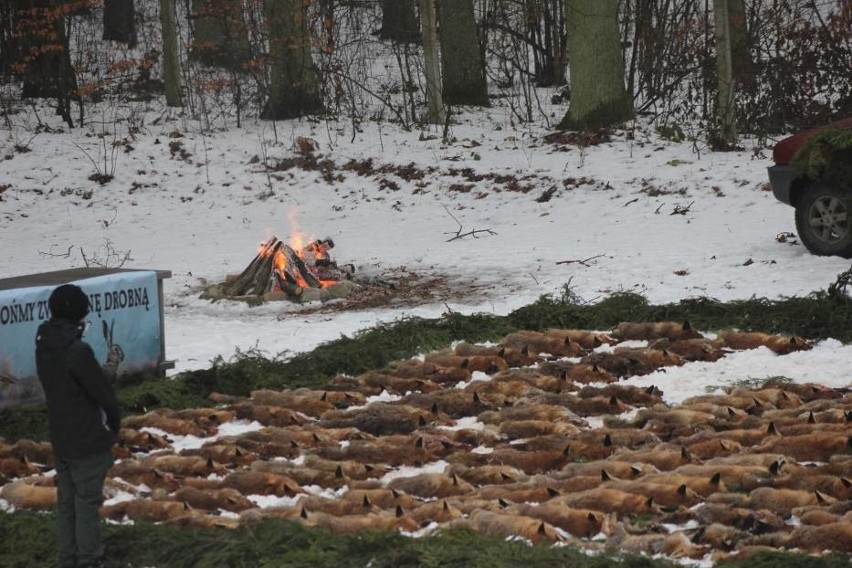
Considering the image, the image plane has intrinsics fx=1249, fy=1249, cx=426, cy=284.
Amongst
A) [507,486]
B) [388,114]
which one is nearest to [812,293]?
[507,486]

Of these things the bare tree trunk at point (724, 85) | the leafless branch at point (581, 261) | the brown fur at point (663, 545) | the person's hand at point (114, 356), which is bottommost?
the brown fur at point (663, 545)

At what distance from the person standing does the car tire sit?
30.6 ft

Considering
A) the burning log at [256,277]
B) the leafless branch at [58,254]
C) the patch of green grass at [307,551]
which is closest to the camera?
the patch of green grass at [307,551]

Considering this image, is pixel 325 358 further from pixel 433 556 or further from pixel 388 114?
pixel 388 114

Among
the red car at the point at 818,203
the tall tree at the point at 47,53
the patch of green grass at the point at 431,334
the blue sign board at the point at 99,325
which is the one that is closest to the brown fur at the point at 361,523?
the patch of green grass at the point at 431,334

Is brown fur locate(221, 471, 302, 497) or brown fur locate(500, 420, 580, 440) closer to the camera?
brown fur locate(221, 471, 302, 497)

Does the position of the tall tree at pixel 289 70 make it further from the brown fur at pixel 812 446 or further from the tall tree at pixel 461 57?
the brown fur at pixel 812 446

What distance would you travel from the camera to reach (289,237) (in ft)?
60.1

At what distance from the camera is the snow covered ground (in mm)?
13102

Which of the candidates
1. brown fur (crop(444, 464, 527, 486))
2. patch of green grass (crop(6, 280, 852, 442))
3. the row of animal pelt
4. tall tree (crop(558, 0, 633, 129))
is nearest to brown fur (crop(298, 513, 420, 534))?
the row of animal pelt

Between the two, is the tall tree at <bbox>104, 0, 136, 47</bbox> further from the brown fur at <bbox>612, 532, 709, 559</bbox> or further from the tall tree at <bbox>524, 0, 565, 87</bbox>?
the brown fur at <bbox>612, 532, 709, 559</bbox>

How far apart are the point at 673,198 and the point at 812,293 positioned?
6.73 metres

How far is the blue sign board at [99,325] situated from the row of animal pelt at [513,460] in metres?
1.11

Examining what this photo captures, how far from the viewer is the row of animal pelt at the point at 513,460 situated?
6.23 metres
